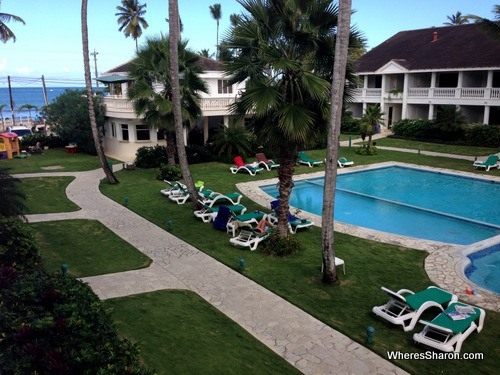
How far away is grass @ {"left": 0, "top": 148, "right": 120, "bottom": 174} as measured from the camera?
2727 centimetres

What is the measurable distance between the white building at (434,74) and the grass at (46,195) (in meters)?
21.8

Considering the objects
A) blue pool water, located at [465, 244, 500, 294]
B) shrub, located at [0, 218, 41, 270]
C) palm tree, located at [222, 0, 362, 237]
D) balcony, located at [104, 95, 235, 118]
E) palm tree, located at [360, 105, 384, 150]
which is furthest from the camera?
palm tree, located at [360, 105, 384, 150]

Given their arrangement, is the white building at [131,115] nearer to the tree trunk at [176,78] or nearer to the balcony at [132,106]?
the balcony at [132,106]

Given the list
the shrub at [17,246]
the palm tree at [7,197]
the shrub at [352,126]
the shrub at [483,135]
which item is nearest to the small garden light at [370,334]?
the shrub at [17,246]

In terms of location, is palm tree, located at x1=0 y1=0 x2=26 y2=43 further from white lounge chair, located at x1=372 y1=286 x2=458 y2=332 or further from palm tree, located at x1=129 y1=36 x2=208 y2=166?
white lounge chair, located at x1=372 y1=286 x2=458 y2=332

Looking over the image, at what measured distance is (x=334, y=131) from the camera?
9.92m

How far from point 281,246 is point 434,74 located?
31448 millimetres

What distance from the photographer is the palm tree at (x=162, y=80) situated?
22.2 meters

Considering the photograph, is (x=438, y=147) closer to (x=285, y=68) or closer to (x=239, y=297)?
(x=285, y=68)

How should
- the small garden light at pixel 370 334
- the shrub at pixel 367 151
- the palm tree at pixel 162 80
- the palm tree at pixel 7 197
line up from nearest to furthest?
the small garden light at pixel 370 334, the palm tree at pixel 7 197, the palm tree at pixel 162 80, the shrub at pixel 367 151

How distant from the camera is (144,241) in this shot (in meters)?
14.3

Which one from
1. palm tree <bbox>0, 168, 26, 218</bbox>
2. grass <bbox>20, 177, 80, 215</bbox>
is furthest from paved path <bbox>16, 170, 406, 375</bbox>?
palm tree <bbox>0, 168, 26, 218</bbox>

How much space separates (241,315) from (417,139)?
31358mm

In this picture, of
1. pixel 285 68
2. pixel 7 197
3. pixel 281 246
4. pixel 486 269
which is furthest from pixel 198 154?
pixel 486 269
